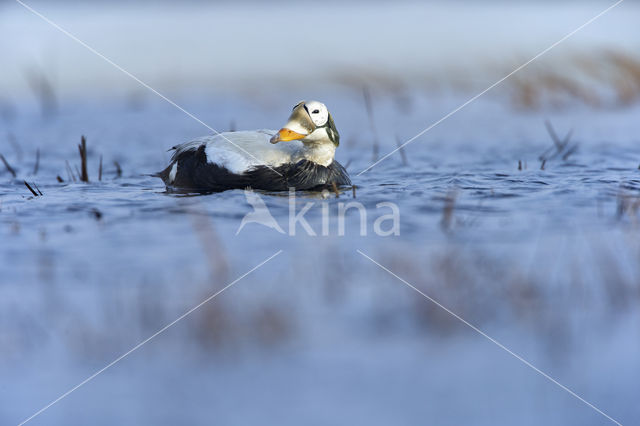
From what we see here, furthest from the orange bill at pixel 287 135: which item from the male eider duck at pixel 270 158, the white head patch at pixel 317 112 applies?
the white head patch at pixel 317 112

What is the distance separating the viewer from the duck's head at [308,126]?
580 cm

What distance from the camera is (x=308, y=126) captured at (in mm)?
5918

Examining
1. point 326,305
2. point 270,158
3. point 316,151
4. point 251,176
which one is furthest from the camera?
point 316,151

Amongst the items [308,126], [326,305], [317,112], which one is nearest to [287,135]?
[308,126]

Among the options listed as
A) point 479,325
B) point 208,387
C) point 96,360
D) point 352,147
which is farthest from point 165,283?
point 352,147

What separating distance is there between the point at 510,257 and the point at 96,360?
94.7 inches

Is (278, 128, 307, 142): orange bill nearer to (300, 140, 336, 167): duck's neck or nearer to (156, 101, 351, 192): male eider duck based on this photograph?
(156, 101, 351, 192): male eider duck

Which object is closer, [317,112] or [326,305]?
[326,305]

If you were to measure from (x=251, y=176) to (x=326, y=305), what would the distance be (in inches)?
106

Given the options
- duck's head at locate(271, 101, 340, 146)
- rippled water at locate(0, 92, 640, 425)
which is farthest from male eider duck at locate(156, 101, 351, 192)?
rippled water at locate(0, 92, 640, 425)

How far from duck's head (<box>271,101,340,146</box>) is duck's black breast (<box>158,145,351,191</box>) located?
0.24 metres

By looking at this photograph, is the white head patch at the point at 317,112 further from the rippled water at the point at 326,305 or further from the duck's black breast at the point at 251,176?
the rippled water at the point at 326,305

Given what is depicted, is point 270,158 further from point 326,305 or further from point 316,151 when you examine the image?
point 326,305

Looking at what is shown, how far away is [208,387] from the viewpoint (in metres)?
2.55
